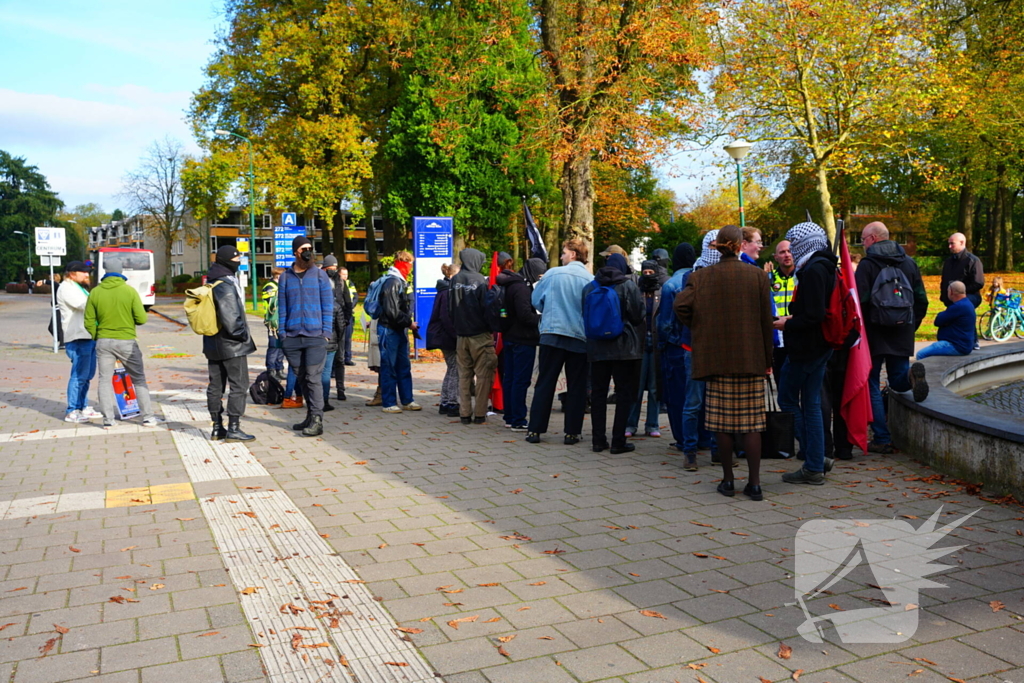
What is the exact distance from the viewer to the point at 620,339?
783 cm

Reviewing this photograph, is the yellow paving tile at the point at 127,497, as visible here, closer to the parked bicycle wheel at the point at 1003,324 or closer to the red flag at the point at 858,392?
the red flag at the point at 858,392

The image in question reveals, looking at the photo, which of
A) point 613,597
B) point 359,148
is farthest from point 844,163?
point 613,597

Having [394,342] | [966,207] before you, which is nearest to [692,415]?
[394,342]

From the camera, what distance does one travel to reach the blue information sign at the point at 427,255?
15.8m

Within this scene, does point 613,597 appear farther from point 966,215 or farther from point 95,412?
point 966,215

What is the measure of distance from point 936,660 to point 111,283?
29.8 feet

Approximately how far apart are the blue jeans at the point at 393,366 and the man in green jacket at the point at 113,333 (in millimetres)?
2696

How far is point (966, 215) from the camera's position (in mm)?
42219

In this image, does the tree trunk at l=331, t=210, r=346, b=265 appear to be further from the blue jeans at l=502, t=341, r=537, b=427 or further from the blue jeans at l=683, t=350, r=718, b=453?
the blue jeans at l=683, t=350, r=718, b=453

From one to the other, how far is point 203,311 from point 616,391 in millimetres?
4059

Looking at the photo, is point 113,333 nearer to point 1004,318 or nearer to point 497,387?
point 497,387

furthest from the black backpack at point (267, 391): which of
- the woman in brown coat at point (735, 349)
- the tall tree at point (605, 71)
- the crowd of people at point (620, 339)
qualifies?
the tall tree at point (605, 71)

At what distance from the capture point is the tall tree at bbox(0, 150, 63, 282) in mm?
96125

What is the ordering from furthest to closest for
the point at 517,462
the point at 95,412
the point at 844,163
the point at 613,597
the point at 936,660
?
the point at 844,163, the point at 95,412, the point at 517,462, the point at 613,597, the point at 936,660
